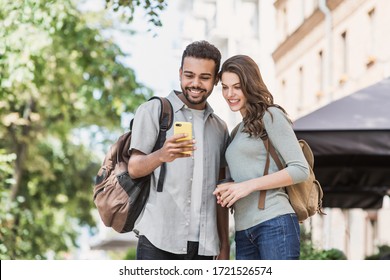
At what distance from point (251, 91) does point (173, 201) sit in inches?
22.8

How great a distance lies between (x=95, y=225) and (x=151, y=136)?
21770 millimetres

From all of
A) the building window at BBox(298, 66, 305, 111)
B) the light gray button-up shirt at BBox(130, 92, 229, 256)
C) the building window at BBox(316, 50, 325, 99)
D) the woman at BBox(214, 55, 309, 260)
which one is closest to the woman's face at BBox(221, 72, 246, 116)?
the woman at BBox(214, 55, 309, 260)

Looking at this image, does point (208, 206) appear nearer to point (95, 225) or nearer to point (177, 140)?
point (177, 140)

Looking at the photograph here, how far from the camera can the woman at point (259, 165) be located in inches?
164

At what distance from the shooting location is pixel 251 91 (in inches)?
166

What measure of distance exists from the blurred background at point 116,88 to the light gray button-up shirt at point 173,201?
3.58 meters

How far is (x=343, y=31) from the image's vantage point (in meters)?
25.8

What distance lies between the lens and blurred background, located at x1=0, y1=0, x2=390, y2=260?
1352 cm

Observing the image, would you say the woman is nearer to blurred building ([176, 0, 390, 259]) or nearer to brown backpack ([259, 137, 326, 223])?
brown backpack ([259, 137, 326, 223])

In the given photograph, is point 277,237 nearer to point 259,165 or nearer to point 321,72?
point 259,165

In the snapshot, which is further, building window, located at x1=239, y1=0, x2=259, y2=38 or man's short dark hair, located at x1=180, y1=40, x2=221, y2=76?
building window, located at x1=239, y1=0, x2=259, y2=38

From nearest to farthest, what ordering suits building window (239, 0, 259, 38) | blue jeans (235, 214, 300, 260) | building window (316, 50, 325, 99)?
blue jeans (235, 214, 300, 260)
building window (316, 50, 325, 99)
building window (239, 0, 259, 38)

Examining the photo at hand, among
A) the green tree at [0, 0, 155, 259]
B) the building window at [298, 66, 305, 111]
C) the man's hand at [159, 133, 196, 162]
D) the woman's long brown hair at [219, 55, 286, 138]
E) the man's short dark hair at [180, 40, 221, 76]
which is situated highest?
the building window at [298, 66, 305, 111]
